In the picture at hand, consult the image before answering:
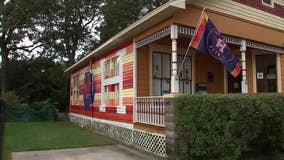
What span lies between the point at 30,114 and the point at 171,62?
14703 millimetres

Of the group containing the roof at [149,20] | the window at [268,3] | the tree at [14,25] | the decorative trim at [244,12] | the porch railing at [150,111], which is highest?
the tree at [14,25]

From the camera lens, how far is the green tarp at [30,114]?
22.4 m

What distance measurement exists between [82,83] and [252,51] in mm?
10283

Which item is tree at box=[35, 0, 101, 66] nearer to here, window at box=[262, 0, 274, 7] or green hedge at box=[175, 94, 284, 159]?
window at box=[262, 0, 274, 7]

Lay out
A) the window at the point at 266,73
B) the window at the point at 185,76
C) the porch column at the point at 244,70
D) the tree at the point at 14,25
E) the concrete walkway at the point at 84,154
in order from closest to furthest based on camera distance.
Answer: the concrete walkway at the point at 84,154, the porch column at the point at 244,70, the window at the point at 185,76, the window at the point at 266,73, the tree at the point at 14,25

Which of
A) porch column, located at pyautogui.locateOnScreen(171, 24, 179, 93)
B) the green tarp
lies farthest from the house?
the green tarp

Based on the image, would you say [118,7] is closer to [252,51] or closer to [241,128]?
[252,51]

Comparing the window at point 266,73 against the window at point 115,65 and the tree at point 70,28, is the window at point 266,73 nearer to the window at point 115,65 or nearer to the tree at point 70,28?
the window at point 115,65

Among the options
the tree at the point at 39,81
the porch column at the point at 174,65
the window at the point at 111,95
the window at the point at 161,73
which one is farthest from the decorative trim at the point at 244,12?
the tree at the point at 39,81

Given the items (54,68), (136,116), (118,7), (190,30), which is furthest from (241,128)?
(118,7)

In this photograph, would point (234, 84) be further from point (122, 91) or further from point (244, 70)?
point (122, 91)

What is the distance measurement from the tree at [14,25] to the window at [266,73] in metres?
23.8

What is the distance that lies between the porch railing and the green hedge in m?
1.31

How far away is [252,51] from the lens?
13617mm
